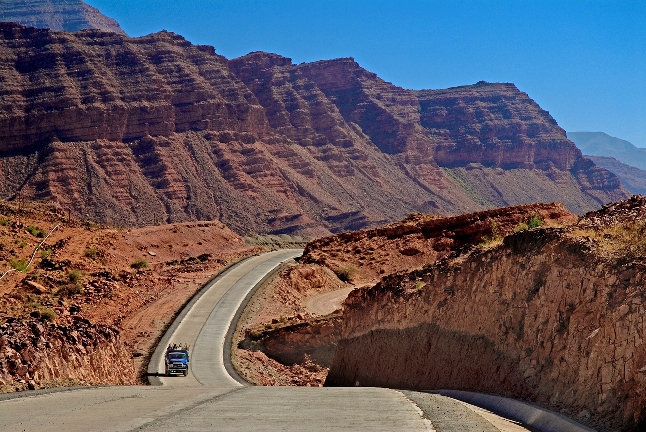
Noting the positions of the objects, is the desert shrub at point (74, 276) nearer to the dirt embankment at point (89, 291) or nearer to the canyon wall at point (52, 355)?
the dirt embankment at point (89, 291)

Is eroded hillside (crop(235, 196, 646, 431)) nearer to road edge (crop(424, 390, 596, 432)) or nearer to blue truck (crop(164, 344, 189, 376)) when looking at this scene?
road edge (crop(424, 390, 596, 432))

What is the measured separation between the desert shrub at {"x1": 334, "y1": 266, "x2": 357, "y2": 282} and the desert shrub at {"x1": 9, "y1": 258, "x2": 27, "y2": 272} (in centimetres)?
2124

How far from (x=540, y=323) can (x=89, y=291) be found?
1715 inches

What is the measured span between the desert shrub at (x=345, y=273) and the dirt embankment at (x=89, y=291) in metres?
9.47

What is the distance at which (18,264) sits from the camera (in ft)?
204

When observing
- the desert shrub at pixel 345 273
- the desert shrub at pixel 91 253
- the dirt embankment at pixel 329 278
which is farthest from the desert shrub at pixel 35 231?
the desert shrub at pixel 345 273

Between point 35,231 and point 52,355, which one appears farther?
point 35,231

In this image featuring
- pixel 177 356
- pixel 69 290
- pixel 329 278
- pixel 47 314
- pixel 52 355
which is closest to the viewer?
pixel 52 355

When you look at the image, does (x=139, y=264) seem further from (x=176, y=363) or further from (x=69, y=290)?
(x=176, y=363)

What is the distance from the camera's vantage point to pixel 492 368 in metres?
18.8

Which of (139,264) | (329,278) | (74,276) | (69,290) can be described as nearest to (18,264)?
(74,276)

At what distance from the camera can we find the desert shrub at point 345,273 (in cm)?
6512

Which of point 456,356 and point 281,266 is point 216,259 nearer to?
point 281,266

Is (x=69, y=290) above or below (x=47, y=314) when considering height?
above
